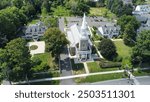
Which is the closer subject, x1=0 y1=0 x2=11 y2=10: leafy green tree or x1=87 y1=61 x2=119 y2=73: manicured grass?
x1=87 y1=61 x2=119 y2=73: manicured grass

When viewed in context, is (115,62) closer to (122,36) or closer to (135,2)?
(122,36)

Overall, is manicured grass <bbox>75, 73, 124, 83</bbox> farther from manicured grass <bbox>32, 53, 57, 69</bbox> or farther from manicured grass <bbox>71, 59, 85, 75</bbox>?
manicured grass <bbox>32, 53, 57, 69</bbox>

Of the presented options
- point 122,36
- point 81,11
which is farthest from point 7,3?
point 122,36

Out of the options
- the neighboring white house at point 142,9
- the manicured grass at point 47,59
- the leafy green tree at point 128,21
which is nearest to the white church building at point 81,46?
the manicured grass at point 47,59

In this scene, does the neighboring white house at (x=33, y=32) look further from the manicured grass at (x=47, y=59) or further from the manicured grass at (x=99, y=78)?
the manicured grass at (x=99, y=78)

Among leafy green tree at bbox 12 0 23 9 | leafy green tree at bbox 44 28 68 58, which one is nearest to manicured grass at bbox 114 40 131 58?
leafy green tree at bbox 44 28 68 58
